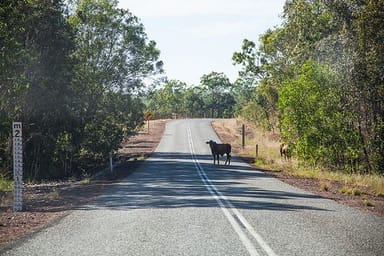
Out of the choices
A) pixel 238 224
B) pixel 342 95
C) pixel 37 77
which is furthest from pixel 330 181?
pixel 37 77

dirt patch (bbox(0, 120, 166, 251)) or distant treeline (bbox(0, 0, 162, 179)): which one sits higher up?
distant treeline (bbox(0, 0, 162, 179))

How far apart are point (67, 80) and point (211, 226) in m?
22.3

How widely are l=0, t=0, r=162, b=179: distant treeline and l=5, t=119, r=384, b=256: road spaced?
456 inches

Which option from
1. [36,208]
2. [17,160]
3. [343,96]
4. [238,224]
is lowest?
[36,208]

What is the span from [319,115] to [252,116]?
43864 millimetres

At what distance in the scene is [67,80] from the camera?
31422 millimetres

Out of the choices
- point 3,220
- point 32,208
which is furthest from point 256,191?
point 3,220

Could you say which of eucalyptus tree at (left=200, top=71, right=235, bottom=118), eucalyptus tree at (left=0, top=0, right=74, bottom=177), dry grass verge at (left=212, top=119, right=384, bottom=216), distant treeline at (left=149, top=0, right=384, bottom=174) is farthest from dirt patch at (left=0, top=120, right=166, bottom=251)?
eucalyptus tree at (left=200, top=71, right=235, bottom=118)

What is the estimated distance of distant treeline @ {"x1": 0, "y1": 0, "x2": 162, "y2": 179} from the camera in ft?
90.2

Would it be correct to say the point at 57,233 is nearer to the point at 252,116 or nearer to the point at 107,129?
the point at 107,129

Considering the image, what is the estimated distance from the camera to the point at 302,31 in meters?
41.3

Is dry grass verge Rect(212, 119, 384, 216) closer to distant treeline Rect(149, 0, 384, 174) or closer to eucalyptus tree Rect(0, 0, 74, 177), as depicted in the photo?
distant treeline Rect(149, 0, 384, 174)

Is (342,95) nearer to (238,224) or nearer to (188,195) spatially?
(188,195)

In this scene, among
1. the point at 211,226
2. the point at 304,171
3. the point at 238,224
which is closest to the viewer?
the point at 211,226
